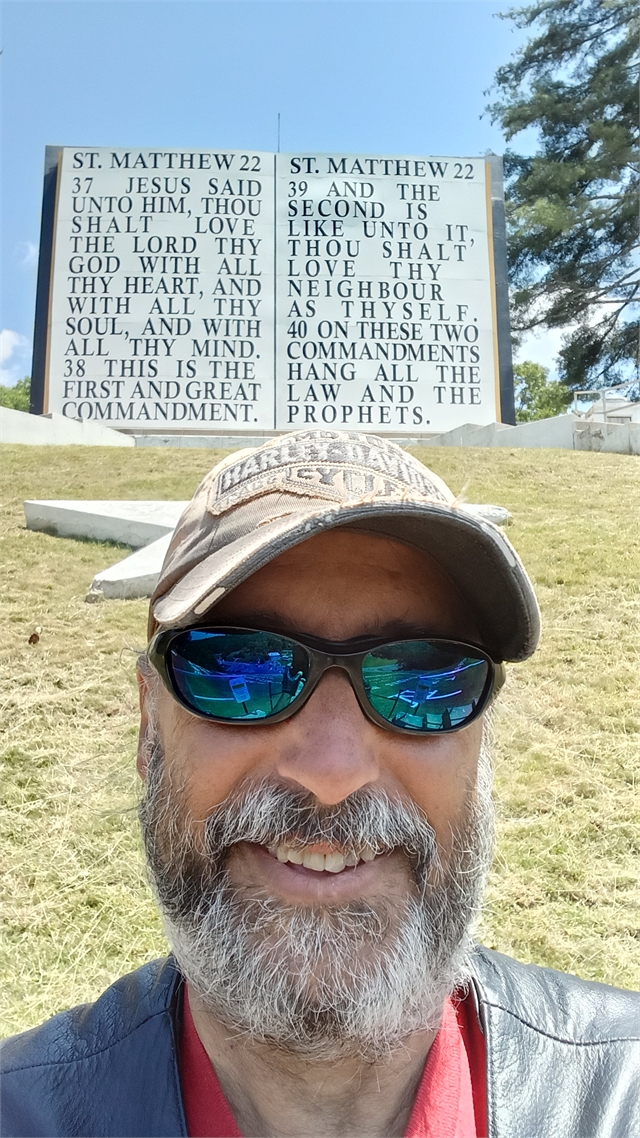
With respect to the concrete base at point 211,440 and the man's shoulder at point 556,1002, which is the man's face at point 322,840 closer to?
the man's shoulder at point 556,1002

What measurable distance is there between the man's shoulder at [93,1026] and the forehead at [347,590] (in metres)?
0.66

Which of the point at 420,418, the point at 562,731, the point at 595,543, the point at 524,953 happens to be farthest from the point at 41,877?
the point at 420,418

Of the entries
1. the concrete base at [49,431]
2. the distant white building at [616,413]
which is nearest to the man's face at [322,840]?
the concrete base at [49,431]

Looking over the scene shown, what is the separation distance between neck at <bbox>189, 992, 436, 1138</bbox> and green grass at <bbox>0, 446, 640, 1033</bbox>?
3.07 ft

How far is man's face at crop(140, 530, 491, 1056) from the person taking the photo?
40.9 inches

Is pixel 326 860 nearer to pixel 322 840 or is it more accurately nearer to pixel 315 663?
pixel 322 840

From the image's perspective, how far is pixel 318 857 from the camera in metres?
1.06

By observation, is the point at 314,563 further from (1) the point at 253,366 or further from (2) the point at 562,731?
(1) the point at 253,366

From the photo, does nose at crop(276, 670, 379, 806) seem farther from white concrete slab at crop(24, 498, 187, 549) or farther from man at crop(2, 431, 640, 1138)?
white concrete slab at crop(24, 498, 187, 549)

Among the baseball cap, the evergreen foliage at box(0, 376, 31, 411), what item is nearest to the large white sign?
the baseball cap

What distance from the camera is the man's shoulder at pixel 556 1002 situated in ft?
3.83

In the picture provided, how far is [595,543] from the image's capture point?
19.7 ft

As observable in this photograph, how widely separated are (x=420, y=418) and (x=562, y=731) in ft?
39.1

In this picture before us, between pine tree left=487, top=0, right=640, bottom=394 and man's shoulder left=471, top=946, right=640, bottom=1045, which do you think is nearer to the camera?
man's shoulder left=471, top=946, right=640, bottom=1045
